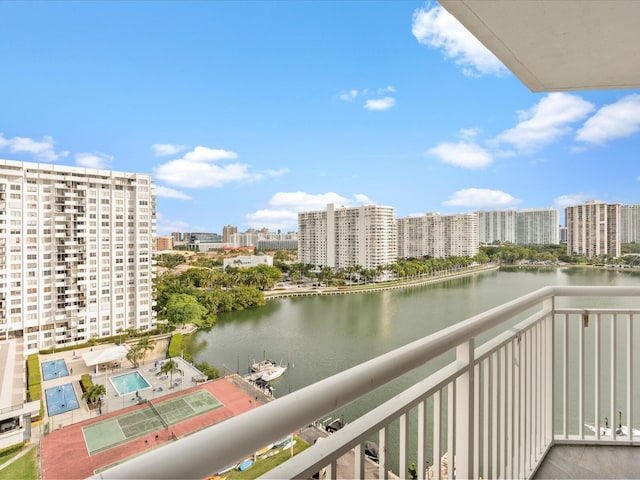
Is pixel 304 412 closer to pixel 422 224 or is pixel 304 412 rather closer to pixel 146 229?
pixel 146 229

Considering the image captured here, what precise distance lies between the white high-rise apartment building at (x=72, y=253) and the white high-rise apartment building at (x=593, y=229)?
18.4 m

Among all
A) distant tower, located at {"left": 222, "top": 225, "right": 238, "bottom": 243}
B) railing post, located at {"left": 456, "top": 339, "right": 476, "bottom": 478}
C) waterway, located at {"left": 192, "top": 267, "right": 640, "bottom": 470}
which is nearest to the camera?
railing post, located at {"left": 456, "top": 339, "right": 476, "bottom": 478}

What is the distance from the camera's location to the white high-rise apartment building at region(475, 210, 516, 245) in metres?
24.0

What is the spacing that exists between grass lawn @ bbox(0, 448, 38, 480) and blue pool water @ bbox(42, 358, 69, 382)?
9.06 meters

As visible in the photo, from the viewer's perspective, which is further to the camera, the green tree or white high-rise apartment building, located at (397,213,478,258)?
white high-rise apartment building, located at (397,213,478,258)

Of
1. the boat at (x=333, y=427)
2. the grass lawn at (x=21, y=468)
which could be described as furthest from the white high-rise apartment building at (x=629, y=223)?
the grass lawn at (x=21, y=468)

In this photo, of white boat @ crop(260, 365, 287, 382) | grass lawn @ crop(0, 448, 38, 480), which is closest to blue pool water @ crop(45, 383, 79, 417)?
grass lawn @ crop(0, 448, 38, 480)

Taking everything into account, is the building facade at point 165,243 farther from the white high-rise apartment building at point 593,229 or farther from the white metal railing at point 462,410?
the white metal railing at point 462,410

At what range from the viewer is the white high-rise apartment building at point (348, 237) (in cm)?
3166

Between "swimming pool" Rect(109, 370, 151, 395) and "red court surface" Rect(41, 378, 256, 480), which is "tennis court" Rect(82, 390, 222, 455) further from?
"swimming pool" Rect(109, 370, 151, 395)

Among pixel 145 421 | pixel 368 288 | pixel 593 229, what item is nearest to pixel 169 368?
pixel 145 421

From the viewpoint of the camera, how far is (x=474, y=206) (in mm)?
39031

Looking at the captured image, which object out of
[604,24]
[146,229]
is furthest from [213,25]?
[604,24]

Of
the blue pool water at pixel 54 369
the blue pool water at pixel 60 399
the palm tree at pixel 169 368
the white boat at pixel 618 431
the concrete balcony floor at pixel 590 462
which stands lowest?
the blue pool water at pixel 54 369
